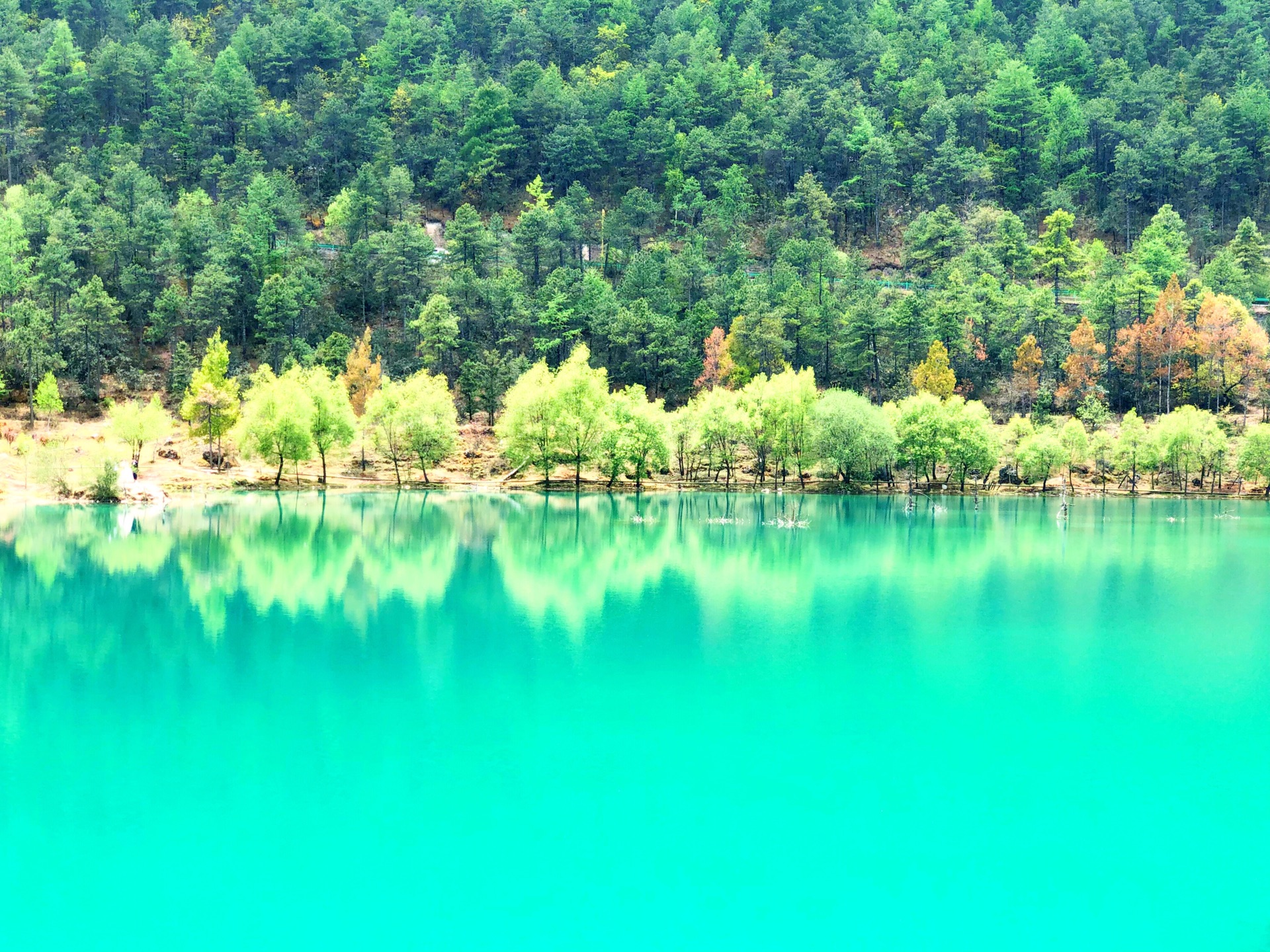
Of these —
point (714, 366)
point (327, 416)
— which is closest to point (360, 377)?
point (327, 416)

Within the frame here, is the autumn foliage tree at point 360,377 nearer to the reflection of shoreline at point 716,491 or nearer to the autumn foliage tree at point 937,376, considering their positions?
the reflection of shoreline at point 716,491

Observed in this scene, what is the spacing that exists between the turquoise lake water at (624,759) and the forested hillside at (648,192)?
201ft

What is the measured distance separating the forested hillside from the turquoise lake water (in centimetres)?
6135

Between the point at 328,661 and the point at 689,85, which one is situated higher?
the point at 689,85

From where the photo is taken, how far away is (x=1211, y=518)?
73.3m

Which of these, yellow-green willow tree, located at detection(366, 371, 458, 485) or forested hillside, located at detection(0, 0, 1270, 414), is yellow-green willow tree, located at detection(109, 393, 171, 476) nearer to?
yellow-green willow tree, located at detection(366, 371, 458, 485)

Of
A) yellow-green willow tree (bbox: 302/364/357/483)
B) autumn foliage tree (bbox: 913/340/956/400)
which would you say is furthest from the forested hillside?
yellow-green willow tree (bbox: 302/364/357/483)

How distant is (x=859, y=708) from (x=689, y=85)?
451ft

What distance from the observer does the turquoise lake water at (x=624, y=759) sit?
53.9 ft

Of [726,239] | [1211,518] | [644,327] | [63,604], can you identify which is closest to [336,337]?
[644,327]

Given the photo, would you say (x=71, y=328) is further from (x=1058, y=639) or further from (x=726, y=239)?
(x=1058, y=639)

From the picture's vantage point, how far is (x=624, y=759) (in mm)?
22547

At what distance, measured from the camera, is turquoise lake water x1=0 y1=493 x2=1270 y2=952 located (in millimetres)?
16422

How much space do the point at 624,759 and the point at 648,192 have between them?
386 feet
